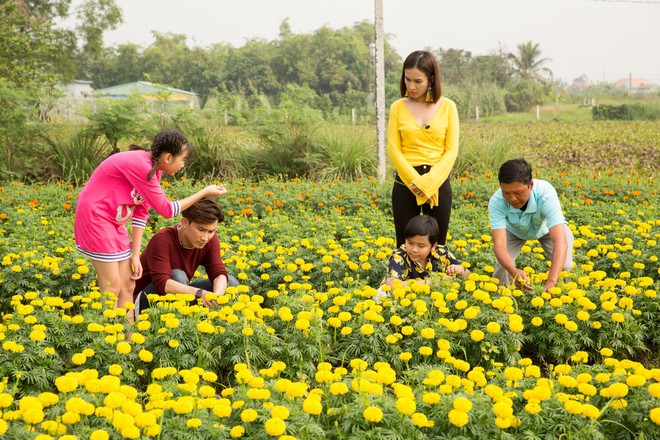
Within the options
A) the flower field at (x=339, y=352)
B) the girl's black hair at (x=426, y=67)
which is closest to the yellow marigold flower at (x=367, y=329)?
the flower field at (x=339, y=352)

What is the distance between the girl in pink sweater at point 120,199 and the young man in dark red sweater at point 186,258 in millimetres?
129

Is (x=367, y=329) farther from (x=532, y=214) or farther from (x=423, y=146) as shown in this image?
(x=423, y=146)

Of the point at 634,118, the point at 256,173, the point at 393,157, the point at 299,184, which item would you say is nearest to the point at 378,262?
the point at 393,157

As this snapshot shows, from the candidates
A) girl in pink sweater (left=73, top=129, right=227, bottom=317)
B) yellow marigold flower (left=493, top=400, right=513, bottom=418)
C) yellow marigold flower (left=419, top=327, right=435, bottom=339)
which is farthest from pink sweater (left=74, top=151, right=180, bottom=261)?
yellow marigold flower (left=493, top=400, right=513, bottom=418)

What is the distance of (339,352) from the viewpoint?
3.43 m

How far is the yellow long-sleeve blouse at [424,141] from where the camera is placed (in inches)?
182

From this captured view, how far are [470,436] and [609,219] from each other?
14.9ft

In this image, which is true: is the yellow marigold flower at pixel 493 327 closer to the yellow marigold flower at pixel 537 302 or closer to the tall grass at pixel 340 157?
the yellow marigold flower at pixel 537 302

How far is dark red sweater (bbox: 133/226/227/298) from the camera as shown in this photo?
13.3 feet

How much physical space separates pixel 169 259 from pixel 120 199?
1.63 ft

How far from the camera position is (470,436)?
7.91ft

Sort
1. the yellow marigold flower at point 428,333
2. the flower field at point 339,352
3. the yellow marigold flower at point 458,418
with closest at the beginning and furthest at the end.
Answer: the yellow marigold flower at point 458,418, the flower field at point 339,352, the yellow marigold flower at point 428,333

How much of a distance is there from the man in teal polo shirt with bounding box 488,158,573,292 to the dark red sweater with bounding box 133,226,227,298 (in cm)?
187

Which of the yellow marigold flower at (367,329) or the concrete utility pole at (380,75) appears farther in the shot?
the concrete utility pole at (380,75)
